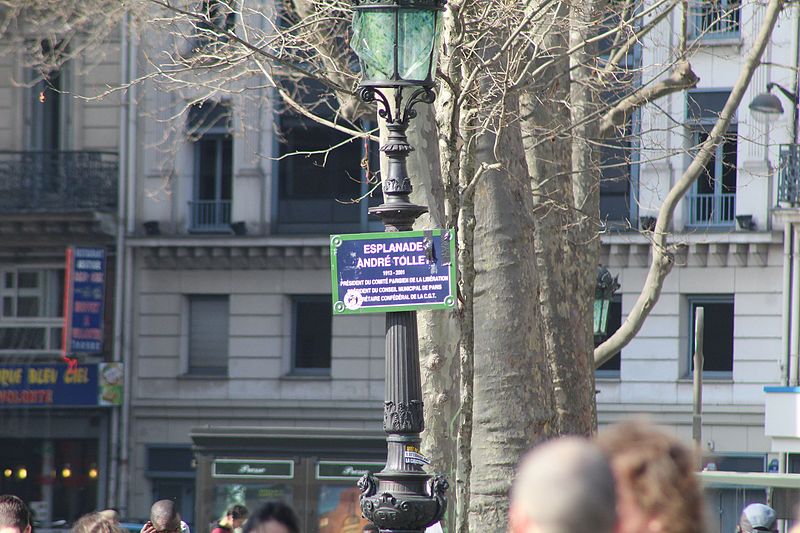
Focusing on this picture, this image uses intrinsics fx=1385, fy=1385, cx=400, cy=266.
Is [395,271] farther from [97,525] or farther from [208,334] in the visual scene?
[208,334]

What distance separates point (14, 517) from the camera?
6168mm

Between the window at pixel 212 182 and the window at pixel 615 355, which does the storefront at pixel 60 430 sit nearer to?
the window at pixel 212 182

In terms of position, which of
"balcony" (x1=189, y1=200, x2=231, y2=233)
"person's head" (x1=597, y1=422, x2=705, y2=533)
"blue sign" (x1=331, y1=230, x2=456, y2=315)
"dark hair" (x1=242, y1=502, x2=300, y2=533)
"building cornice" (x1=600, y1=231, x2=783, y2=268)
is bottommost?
"dark hair" (x1=242, y1=502, x2=300, y2=533)

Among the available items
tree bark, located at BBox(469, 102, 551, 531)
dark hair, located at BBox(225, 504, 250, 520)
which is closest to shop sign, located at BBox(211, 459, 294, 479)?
dark hair, located at BBox(225, 504, 250, 520)

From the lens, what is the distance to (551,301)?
1484 cm

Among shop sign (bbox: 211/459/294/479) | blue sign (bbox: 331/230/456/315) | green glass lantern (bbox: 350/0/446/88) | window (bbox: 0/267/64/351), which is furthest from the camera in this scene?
window (bbox: 0/267/64/351)

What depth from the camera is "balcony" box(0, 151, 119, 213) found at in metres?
30.1

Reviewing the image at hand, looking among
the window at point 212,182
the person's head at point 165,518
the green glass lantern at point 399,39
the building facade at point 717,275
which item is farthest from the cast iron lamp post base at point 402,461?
the window at point 212,182

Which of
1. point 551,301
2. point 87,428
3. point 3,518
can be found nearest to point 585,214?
point 551,301

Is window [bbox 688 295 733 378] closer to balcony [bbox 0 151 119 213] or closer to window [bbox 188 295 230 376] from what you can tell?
window [bbox 188 295 230 376]

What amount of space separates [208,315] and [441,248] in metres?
23.2

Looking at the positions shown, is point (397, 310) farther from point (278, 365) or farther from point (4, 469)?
point (4, 469)

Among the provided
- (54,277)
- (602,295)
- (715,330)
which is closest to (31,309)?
(54,277)

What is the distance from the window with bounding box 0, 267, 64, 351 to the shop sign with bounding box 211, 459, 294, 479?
437 inches
